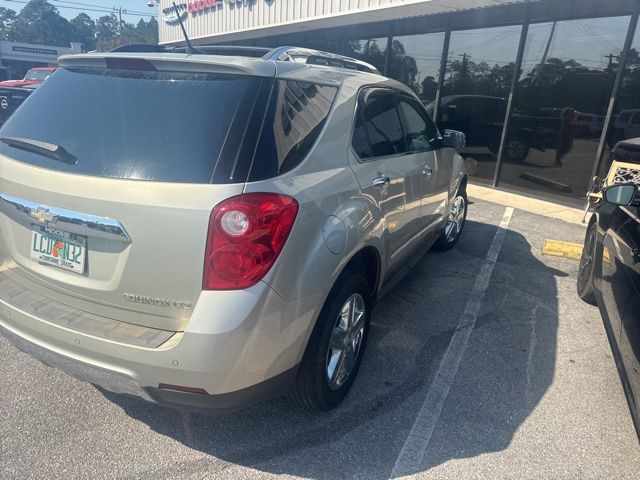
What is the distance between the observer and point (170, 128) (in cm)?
207

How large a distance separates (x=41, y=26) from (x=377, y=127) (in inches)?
4853

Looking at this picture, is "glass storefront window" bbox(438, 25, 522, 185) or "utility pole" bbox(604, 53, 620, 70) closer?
"utility pole" bbox(604, 53, 620, 70)

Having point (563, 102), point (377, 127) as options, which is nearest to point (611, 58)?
point (563, 102)

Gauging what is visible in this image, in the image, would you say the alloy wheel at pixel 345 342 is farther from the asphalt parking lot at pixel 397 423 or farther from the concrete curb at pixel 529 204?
the concrete curb at pixel 529 204

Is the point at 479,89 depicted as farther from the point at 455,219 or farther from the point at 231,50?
the point at 231,50

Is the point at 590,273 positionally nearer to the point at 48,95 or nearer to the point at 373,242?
the point at 373,242

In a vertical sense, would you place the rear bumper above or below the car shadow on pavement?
above

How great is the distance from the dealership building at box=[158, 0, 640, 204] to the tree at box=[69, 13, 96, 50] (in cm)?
10860

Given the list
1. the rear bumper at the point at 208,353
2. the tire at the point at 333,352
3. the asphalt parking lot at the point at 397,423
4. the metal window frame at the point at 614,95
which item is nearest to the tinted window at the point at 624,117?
the metal window frame at the point at 614,95

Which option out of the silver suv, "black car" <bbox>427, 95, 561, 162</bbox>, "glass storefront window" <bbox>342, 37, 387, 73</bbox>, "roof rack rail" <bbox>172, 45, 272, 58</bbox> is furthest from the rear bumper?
"glass storefront window" <bbox>342, 37, 387, 73</bbox>

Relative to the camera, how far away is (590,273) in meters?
3.97

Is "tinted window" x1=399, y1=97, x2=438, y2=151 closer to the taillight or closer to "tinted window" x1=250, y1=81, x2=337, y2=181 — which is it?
"tinted window" x1=250, y1=81, x2=337, y2=181

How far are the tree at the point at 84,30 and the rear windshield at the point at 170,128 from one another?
4523 inches

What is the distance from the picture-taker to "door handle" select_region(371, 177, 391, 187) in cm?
283
